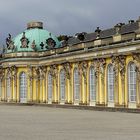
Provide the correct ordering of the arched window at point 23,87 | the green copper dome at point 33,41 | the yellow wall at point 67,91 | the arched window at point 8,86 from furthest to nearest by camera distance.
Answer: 1. the arched window at point 8,86
2. the arched window at point 23,87
3. the green copper dome at point 33,41
4. the yellow wall at point 67,91

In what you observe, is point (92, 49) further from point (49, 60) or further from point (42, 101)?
point (42, 101)

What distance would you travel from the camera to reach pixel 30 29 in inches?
2200

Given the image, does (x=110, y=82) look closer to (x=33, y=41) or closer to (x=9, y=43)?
(x=33, y=41)

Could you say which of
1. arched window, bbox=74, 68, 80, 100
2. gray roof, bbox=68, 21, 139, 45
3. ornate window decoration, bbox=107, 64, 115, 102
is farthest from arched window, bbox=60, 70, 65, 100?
ornate window decoration, bbox=107, 64, 115, 102

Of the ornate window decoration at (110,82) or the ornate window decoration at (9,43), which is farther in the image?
the ornate window decoration at (9,43)

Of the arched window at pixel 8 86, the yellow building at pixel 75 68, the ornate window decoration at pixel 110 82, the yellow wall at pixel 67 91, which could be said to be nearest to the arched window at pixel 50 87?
the yellow building at pixel 75 68

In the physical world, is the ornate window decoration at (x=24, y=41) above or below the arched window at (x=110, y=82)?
above

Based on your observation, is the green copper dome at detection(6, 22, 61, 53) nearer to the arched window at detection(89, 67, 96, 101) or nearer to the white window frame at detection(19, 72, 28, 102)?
the white window frame at detection(19, 72, 28, 102)

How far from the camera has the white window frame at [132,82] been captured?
3701cm

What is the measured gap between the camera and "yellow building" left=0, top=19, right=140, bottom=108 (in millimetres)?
37562

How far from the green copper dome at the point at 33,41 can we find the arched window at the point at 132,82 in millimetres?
15901

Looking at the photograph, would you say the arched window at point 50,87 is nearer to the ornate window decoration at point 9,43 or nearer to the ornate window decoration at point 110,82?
the ornate window decoration at point 9,43

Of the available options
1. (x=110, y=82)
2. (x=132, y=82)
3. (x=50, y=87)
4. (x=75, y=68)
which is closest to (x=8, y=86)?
(x=50, y=87)

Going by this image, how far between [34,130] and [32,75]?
3464cm
